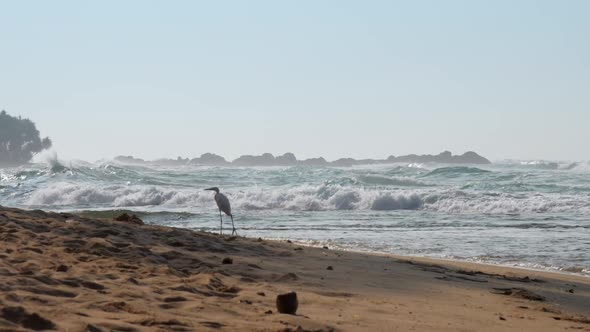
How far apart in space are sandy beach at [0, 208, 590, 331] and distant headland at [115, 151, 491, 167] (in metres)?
60.7

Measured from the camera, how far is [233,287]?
5.54 m

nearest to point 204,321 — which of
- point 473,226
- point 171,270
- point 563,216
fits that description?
point 171,270

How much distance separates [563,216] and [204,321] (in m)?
15.7

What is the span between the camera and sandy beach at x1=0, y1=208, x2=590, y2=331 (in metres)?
4.25

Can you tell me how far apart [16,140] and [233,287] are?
5997cm

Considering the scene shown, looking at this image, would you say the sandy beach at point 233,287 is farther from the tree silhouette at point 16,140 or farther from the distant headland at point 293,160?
the distant headland at point 293,160

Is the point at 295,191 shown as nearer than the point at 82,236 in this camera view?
No

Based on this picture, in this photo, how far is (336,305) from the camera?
206 inches

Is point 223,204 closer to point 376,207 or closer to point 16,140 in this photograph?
point 376,207

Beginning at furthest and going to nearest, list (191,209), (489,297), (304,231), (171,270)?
(191,209) → (304,231) → (489,297) → (171,270)

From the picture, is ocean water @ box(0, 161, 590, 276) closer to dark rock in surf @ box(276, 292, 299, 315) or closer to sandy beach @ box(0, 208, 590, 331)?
sandy beach @ box(0, 208, 590, 331)

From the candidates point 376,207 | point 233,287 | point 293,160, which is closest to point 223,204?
point 233,287

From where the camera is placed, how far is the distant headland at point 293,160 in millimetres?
69375

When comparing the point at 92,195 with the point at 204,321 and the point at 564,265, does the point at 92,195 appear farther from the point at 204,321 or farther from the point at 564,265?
the point at 204,321
